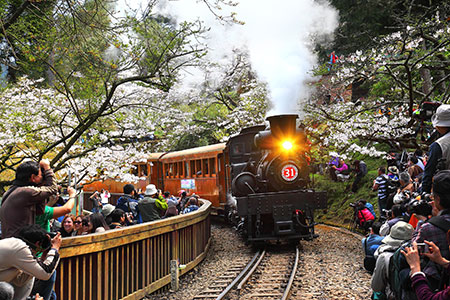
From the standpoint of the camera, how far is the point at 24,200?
361cm

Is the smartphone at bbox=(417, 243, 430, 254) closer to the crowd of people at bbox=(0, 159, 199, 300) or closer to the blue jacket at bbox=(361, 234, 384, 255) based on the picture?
the crowd of people at bbox=(0, 159, 199, 300)

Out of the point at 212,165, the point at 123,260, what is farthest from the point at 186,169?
the point at 123,260

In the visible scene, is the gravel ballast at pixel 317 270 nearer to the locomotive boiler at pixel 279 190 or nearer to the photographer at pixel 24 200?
the locomotive boiler at pixel 279 190

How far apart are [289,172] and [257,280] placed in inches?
121

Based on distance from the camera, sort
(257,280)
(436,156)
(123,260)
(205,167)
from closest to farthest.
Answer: (436,156), (123,260), (257,280), (205,167)

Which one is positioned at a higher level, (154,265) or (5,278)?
(5,278)

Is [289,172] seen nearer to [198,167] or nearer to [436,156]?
[436,156]

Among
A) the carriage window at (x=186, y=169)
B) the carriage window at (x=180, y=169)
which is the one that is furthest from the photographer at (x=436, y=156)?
the carriage window at (x=180, y=169)

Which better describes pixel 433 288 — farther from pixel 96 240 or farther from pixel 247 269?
pixel 247 269

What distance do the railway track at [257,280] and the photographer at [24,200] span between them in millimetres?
3130

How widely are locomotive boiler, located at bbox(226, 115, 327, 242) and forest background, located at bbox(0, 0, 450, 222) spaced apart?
4.84ft

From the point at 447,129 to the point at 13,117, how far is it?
9639mm

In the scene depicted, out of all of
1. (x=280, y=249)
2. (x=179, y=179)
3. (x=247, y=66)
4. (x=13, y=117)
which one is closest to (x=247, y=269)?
(x=280, y=249)

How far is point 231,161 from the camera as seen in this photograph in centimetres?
1109
